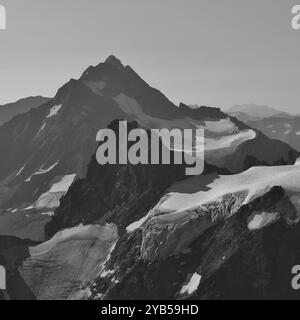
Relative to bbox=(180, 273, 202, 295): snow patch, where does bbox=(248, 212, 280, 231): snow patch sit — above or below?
above

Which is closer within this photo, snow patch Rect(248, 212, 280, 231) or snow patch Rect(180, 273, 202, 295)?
snow patch Rect(180, 273, 202, 295)

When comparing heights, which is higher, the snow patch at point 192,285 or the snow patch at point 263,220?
the snow patch at point 263,220

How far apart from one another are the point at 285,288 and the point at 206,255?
22.6 m

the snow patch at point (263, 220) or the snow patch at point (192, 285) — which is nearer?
the snow patch at point (192, 285)

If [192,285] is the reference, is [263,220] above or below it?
above

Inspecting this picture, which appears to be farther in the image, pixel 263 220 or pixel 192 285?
pixel 263 220

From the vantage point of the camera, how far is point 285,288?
18350cm
